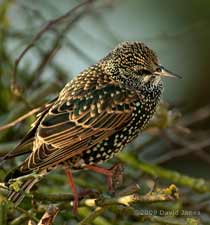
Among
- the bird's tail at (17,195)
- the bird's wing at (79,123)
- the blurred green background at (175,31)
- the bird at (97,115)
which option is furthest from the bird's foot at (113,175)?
the blurred green background at (175,31)

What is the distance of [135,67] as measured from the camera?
4.50 m

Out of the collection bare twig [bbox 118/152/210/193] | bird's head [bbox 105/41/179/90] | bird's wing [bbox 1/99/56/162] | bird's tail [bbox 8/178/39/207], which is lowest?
bare twig [bbox 118/152/210/193]

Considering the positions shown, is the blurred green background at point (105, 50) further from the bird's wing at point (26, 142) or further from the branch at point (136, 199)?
the branch at point (136, 199)

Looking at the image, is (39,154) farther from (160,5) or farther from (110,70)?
(160,5)

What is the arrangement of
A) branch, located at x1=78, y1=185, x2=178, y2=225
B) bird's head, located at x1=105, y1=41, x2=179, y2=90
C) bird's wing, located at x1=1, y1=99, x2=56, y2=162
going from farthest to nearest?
bird's head, located at x1=105, y1=41, x2=179, y2=90
bird's wing, located at x1=1, y1=99, x2=56, y2=162
branch, located at x1=78, y1=185, x2=178, y2=225

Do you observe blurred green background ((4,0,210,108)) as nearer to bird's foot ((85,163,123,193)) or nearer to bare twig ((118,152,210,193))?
bare twig ((118,152,210,193))

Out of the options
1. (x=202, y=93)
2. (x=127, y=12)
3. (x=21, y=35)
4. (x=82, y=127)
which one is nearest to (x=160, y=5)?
(x=127, y=12)

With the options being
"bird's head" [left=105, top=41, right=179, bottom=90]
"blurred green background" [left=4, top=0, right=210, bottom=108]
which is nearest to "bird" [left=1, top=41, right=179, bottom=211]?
"bird's head" [left=105, top=41, right=179, bottom=90]

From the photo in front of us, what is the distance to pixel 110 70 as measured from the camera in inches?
179

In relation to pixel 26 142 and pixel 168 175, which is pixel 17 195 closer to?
pixel 26 142

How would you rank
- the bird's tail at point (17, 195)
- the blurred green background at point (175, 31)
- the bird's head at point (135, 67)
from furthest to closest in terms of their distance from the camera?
the blurred green background at point (175, 31) → the bird's head at point (135, 67) → the bird's tail at point (17, 195)

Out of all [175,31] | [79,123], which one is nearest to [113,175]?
[79,123]

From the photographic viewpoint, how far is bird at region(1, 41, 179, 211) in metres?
4.13

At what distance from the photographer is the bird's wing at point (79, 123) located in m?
4.11
